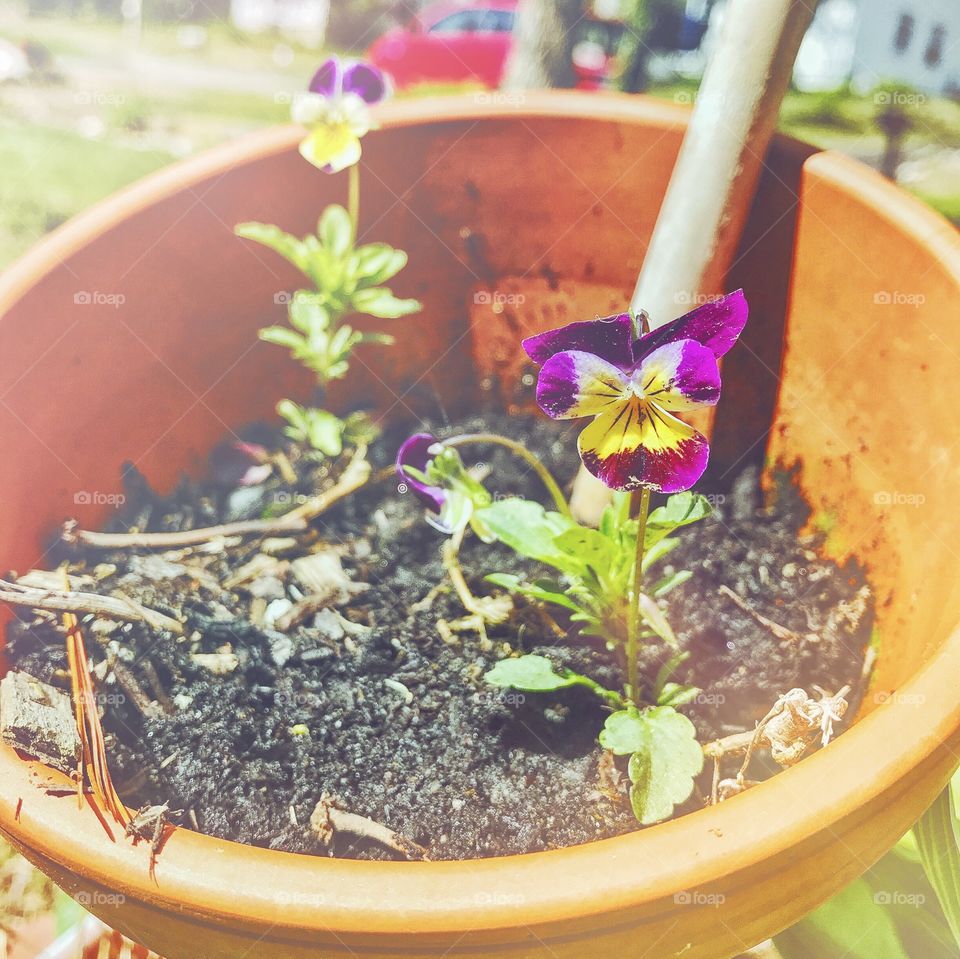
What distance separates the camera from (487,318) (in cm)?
121

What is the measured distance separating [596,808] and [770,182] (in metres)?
0.67

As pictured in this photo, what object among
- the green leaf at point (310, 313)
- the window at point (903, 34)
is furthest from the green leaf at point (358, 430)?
the window at point (903, 34)

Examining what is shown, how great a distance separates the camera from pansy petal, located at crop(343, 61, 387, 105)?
3.50ft

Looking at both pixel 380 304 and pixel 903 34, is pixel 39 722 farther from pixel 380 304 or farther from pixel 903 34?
pixel 903 34

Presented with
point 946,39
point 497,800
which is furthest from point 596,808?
point 946,39

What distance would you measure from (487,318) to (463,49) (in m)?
3.34

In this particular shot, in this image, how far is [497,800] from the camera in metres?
0.80

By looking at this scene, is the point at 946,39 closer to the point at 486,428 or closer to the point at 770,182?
the point at 770,182

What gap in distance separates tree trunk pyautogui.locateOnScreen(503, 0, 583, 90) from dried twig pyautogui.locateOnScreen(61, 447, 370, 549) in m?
1.36

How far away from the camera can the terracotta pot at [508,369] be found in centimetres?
57

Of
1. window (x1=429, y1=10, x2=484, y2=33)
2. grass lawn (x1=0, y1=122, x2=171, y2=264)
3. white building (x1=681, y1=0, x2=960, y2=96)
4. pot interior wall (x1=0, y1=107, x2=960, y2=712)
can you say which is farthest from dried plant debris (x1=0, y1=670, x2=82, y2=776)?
window (x1=429, y1=10, x2=484, y2=33)

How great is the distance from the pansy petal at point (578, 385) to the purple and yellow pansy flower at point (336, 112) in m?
0.54

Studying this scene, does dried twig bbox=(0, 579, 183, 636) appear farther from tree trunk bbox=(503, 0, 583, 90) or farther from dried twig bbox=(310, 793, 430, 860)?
tree trunk bbox=(503, 0, 583, 90)

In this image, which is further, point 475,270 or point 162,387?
point 475,270
